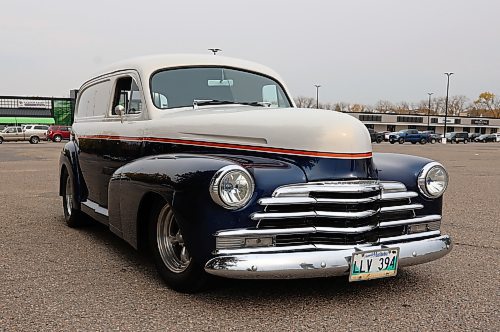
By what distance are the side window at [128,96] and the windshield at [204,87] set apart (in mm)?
214

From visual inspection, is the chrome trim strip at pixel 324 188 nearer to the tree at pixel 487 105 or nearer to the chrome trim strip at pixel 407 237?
the chrome trim strip at pixel 407 237

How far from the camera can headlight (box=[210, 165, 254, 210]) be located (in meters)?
3.31

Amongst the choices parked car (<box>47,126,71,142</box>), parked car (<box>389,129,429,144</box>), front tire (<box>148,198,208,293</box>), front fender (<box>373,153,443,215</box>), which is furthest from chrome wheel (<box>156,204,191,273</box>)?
parked car (<box>389,129,429,144</box>)

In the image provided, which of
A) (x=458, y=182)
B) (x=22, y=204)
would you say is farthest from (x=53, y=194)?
(x=458, y=182)

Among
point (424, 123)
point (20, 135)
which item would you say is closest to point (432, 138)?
point (20, 135)

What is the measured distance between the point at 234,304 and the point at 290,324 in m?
0.50

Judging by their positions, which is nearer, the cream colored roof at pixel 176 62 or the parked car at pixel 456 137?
the cream colored roof at pixel 176 62

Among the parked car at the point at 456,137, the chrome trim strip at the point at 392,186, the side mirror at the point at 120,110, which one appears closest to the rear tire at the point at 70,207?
the side mirror at the point at 120,110

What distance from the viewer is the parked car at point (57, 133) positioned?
4436 centimetres

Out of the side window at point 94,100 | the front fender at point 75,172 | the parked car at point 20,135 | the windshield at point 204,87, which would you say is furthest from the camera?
the parked car at point 20,135

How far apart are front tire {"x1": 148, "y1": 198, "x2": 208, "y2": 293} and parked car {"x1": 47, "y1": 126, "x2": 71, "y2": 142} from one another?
43209 millimetres

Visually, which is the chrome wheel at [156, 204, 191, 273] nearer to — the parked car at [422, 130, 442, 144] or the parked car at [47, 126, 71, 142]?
the parked car at [47, 126, 71, 142]

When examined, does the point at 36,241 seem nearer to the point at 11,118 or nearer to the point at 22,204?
the point at 22,204

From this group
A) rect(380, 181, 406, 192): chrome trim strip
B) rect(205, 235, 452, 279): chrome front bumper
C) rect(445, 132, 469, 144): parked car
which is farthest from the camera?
rect(445, 132, 469, 144): parked car
